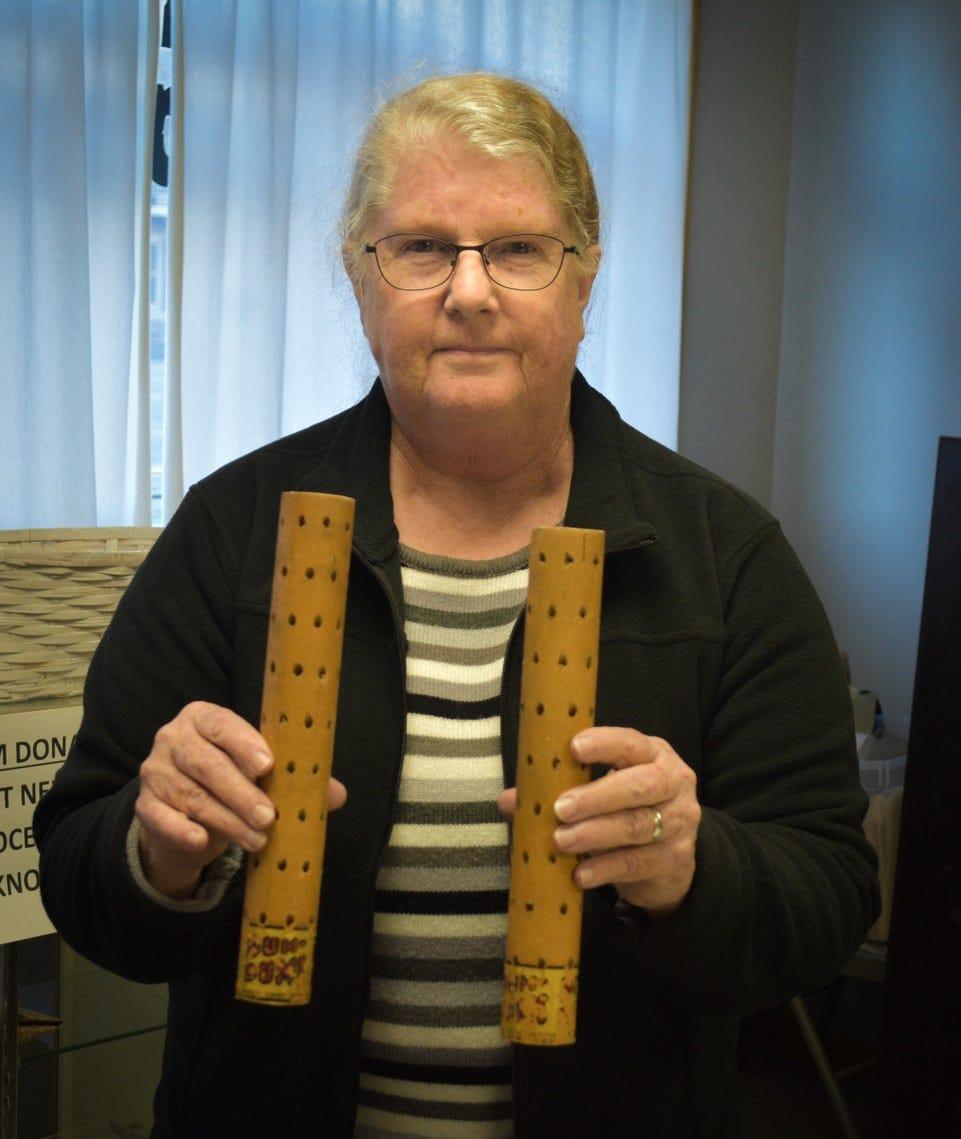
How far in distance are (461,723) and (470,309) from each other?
0.37 meters

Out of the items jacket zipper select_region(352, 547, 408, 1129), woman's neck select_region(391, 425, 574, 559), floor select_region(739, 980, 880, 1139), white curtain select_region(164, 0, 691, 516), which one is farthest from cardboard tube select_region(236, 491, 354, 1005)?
floor select_region(739, 980, 880, 1139)

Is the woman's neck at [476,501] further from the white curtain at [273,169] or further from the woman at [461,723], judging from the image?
the white curtain at [273,169]

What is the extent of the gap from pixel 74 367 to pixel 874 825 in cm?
198

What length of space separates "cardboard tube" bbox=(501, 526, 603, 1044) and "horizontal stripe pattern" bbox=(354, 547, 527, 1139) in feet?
0.89

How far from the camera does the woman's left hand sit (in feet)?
2.73

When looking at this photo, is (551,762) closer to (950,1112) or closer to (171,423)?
(950,1112)

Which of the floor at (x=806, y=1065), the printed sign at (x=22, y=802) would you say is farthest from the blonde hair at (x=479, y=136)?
the floor at (x=806, y=1065)

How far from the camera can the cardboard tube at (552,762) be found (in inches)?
32.9

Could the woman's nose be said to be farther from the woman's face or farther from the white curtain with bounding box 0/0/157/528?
the white curtain with bounding box 0/0/157/528

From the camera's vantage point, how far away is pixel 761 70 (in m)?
3.70

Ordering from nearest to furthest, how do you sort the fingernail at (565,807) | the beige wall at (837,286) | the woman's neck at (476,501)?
1. the fingernail at (565,807)
2. the woman's neck at (476,501)
3. the beige wall at (837,286)

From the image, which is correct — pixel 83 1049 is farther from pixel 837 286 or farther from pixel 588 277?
pixel 837 286

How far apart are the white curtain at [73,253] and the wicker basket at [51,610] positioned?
1.18m

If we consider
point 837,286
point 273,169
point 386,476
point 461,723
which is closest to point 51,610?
point 386,476
